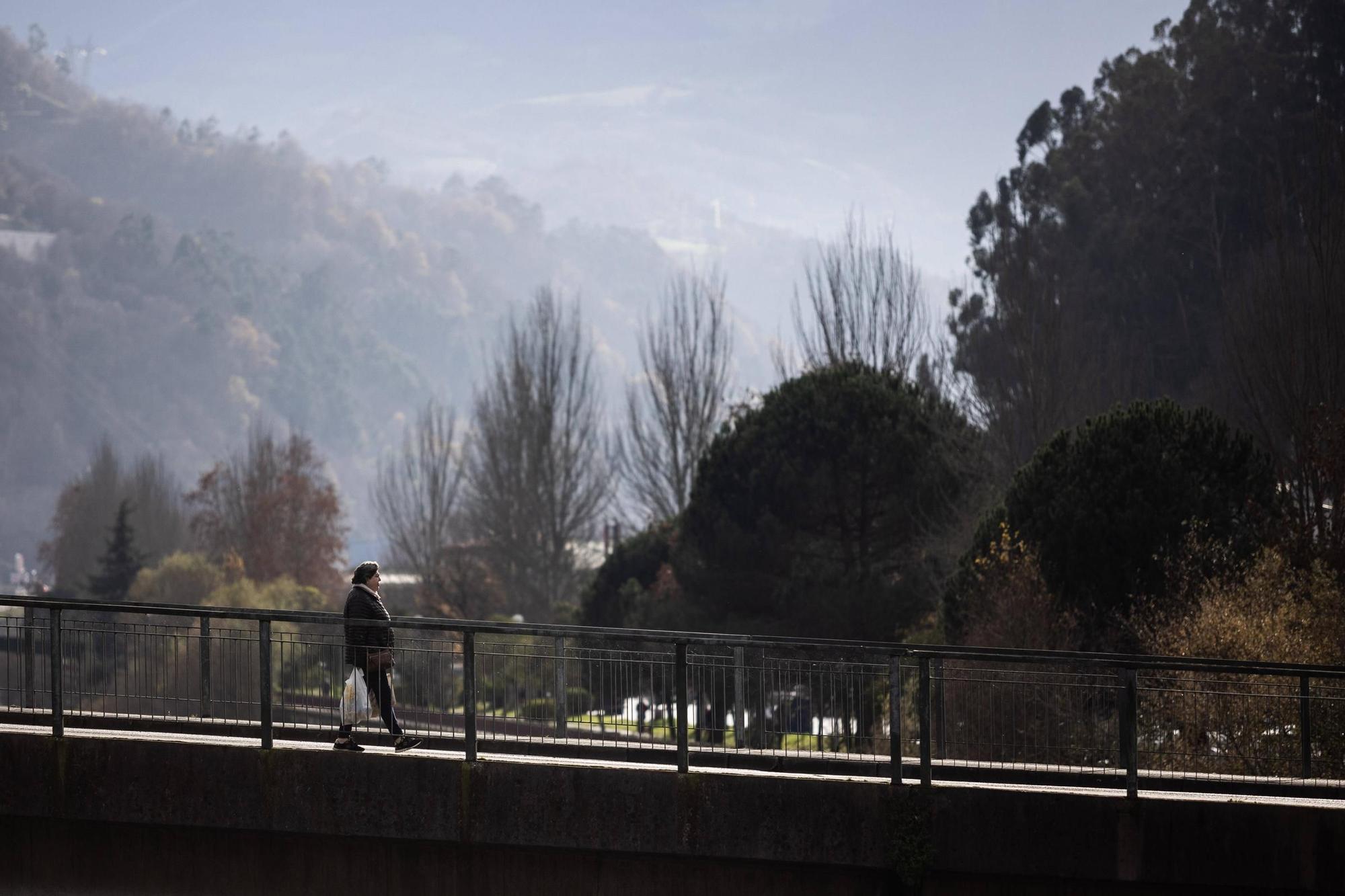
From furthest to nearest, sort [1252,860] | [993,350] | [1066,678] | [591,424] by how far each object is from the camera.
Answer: [591,424] < [993,350] < [1066,678] < [1252,860]

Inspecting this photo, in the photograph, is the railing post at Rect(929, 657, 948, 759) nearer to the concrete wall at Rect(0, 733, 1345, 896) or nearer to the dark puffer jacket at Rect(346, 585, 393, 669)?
the concrete wall at Rect(0, 733, 1345, 896)

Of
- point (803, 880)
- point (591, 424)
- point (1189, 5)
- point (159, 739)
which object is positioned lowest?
point (803, 880)

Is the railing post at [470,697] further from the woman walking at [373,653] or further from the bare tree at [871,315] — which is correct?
the bare tree at [871,315]

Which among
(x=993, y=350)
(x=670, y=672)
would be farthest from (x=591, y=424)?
(x=670, y=672)

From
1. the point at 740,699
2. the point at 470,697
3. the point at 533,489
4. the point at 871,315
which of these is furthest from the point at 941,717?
the point at 533,489

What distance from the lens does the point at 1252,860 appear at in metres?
11.5

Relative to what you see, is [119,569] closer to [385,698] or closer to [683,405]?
[683,405]

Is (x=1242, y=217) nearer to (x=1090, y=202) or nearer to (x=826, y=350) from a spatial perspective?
(x=1090, y=202)

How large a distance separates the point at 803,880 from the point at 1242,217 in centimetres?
5098

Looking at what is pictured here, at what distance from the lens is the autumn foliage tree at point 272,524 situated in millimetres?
84562

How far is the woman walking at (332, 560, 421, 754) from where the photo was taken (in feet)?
43.1

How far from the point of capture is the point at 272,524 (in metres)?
85.4

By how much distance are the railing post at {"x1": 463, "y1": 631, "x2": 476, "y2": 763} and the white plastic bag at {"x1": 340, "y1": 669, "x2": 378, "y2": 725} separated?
133 cm

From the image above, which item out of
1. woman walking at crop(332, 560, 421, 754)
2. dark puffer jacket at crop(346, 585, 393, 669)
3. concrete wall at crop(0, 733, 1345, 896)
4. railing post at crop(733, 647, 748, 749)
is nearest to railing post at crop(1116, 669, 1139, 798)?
concrete wall at crop(0, 733, 1345, 896)
